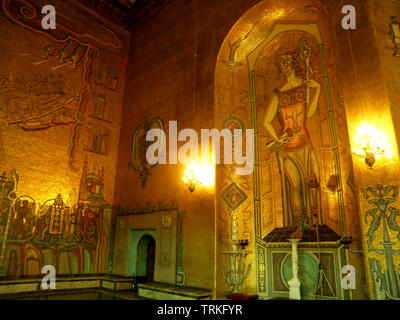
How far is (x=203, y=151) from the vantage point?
751cm

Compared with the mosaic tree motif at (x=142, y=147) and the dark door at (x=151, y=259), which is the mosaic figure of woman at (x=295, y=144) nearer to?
the mosaic tree motif at (x=142, y=147)

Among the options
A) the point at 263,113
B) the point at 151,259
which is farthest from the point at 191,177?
the point at 151,259

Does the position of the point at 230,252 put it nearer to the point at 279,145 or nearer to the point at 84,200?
the point at 279,145

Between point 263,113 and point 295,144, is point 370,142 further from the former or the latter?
point 263,113

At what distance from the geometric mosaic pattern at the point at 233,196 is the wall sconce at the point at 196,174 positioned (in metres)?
0.52

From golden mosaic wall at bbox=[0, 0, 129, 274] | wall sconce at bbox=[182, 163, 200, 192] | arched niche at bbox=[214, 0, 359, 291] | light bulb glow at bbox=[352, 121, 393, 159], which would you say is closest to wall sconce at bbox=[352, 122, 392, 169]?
light bulb glow at bbox=[352, 121, 393, 159]

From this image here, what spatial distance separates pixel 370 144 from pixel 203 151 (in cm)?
377

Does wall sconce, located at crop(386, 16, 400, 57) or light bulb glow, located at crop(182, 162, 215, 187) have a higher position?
wall sconce, located at crop(386, 16, 400, 57)

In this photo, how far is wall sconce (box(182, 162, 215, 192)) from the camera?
7254 millimetres

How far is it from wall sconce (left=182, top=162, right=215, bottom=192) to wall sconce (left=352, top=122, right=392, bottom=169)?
3278mm

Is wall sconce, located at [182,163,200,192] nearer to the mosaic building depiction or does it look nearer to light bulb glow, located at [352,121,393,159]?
the mosaic building depiction

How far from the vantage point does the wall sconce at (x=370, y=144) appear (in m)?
4.77

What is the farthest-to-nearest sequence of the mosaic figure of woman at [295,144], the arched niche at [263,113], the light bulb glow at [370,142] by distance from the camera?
the mosaic figure of woman at [295,144] → the arched niche at [263,113] → the light bulb glow at [370,142]

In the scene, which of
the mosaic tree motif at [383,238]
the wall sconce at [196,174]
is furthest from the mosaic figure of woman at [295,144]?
the wall sconce at [196,174]
